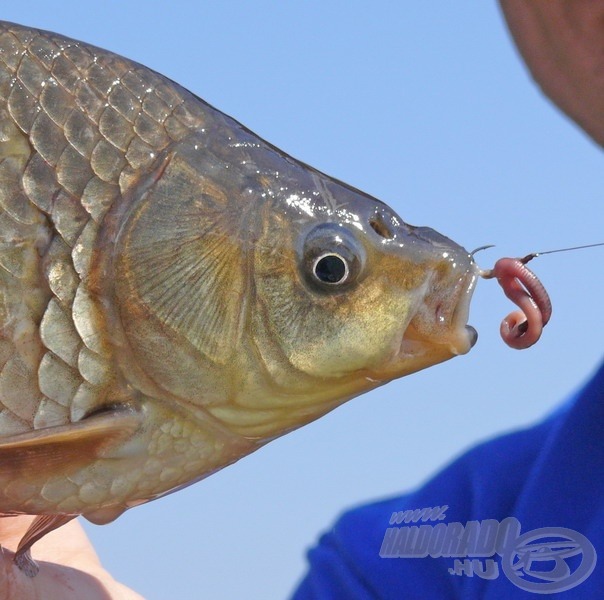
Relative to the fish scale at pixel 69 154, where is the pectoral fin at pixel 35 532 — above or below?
below

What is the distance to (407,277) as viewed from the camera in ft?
6.56

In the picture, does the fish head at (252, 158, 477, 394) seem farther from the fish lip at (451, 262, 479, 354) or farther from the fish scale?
the fish scale

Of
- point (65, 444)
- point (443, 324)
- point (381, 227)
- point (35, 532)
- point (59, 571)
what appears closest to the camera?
point (65, 444)

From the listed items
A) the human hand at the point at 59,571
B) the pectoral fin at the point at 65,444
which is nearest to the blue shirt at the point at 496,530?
the human hand at the point at 59,571

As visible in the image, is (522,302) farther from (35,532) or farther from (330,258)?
(35,532)

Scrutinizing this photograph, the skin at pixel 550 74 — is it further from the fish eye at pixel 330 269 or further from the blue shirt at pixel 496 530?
the fish eye at pixel 330 269

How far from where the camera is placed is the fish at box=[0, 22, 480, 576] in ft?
6.13

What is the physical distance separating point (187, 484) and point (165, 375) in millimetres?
241

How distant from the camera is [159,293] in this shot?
6.48 ft

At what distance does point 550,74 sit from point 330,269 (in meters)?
1.40

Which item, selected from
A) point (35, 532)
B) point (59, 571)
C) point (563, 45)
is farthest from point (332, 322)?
point (563, 45)

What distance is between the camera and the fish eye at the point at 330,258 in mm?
1988

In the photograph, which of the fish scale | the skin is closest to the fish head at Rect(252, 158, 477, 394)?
the fish scale

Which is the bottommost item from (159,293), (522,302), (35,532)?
(35,532)
